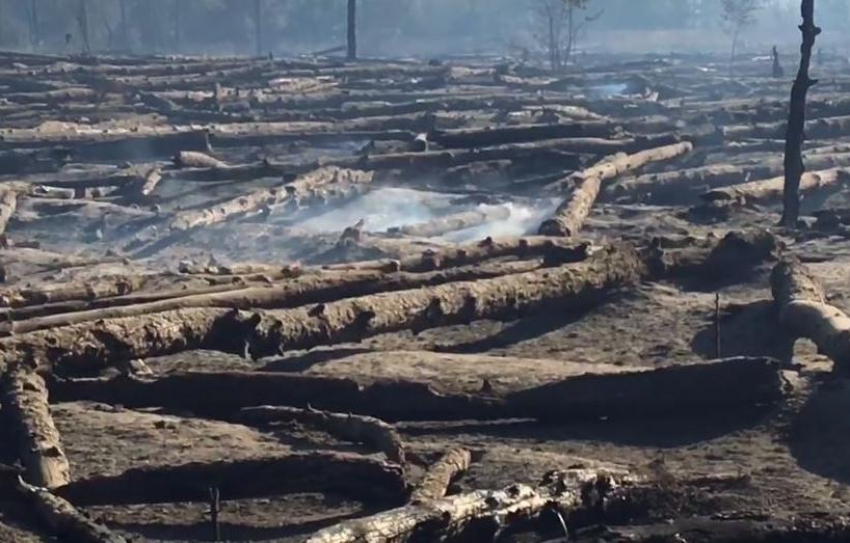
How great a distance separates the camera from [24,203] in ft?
68.5

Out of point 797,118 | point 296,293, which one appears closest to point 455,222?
point 797,118

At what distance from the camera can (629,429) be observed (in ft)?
30.1

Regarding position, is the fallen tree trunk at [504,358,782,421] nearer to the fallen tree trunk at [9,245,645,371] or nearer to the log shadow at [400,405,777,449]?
the log shadow at [400,405,777,449]

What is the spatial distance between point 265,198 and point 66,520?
1374cm

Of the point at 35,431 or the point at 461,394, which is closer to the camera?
the point at 35,431

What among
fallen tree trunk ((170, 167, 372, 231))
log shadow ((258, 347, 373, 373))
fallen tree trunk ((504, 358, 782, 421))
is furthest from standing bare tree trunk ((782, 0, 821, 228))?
fallen tree trunk ((504, 358, 782, 421))

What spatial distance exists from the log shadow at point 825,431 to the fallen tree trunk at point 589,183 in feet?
22.5

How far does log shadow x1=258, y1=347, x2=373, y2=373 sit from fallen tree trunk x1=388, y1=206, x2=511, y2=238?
696 centimetres

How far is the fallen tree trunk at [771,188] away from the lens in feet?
64.0

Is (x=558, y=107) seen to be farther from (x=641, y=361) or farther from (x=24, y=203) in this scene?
(x=641, y=361)

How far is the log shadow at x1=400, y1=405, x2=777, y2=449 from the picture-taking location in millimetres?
8984

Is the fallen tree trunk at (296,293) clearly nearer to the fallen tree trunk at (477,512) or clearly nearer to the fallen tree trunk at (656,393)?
the fallen tree trunk at (656,393)

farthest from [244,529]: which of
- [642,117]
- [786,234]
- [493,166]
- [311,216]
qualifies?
[642,117]

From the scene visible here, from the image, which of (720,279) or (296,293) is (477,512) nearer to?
(296,293)
